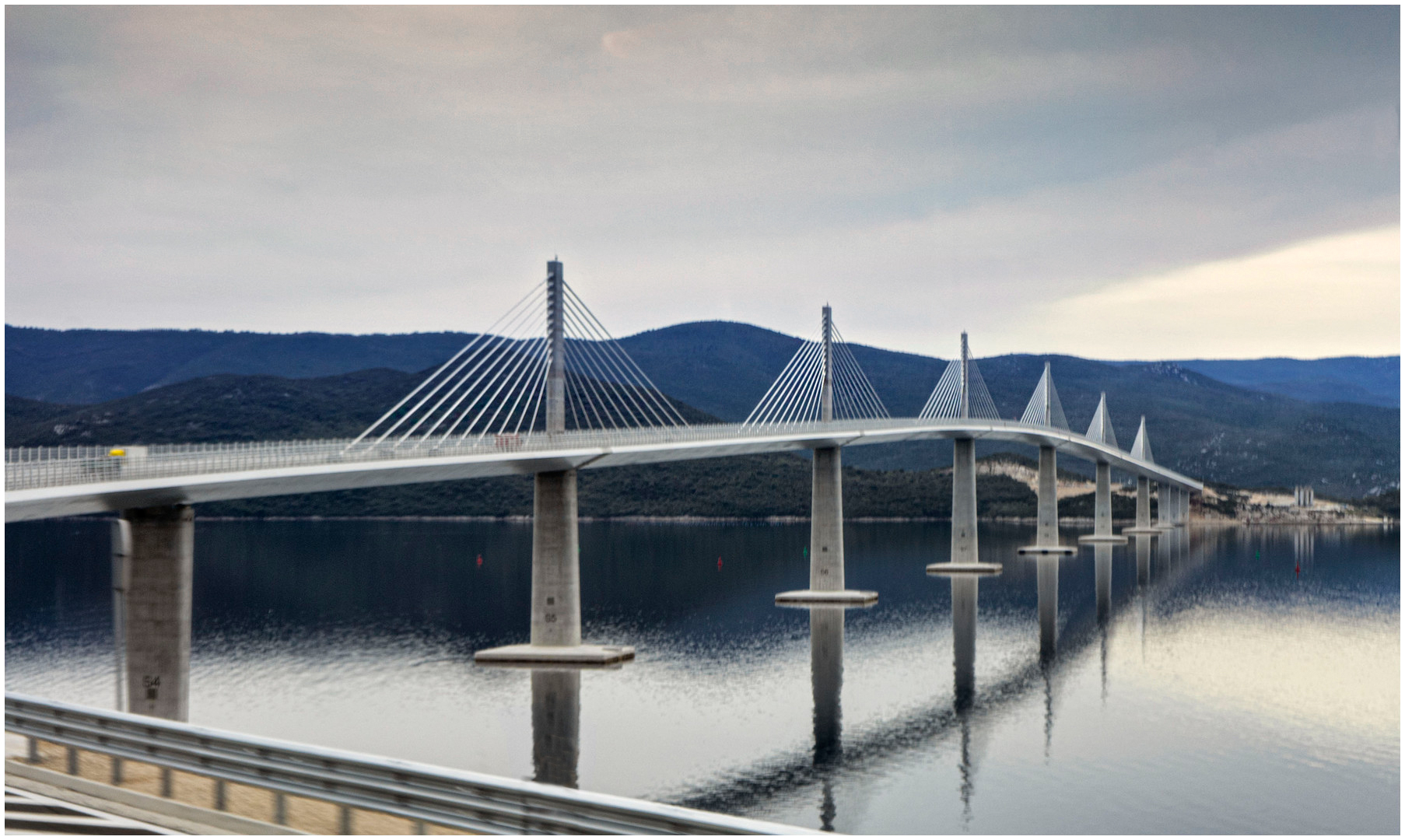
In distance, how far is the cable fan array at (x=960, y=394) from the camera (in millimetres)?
112312

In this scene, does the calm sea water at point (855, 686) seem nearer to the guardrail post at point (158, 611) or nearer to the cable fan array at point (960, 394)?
the guardrail post at point (158, 611)

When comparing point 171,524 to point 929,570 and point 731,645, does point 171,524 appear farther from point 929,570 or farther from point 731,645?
point 929,570

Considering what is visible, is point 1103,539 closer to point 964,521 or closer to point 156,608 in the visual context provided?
point 964,521

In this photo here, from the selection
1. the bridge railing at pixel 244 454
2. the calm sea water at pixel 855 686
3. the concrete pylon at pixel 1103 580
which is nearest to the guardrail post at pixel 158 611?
the bridge railing at pixel 244 454

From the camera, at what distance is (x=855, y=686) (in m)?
50.8

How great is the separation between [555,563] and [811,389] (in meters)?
35.8

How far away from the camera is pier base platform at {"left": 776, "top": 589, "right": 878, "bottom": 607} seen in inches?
3115

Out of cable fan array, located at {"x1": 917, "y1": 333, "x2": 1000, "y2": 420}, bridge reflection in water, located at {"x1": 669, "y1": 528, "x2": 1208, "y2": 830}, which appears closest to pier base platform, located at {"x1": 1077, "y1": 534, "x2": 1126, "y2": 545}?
cable fan array, located at {"x1": 917, "y1": 333, "x2": 1000, "y2": 420}

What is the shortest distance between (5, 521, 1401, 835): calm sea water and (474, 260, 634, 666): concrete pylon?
74.2 inches

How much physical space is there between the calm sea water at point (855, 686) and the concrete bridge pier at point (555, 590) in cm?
184

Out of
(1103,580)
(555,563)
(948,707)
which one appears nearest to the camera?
(948,707)

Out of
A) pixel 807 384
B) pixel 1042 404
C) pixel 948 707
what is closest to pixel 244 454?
pixel 948 707

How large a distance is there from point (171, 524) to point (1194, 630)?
183 ft

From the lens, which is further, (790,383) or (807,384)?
(807,384)
